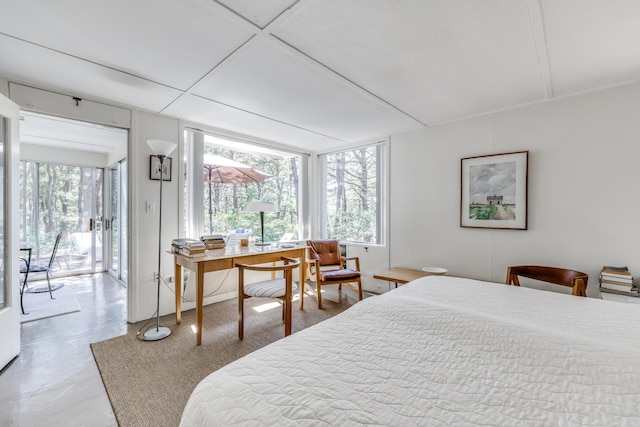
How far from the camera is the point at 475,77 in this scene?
2197 mm

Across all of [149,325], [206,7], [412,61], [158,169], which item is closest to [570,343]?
[412,61]

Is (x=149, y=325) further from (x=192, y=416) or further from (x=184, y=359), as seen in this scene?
(x=192, y=416)

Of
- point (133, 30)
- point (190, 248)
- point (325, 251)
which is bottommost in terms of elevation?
point (325, 251)

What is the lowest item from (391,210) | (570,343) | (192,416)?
(192,416)

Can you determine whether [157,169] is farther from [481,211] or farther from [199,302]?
[481,211]

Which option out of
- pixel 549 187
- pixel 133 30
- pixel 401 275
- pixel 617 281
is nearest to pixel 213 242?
pixel 133 30

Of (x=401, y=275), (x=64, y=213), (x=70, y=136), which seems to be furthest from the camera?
(x=64, y=213)

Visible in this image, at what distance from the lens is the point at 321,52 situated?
6.09ft

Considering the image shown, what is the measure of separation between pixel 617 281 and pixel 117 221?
6.53 metres

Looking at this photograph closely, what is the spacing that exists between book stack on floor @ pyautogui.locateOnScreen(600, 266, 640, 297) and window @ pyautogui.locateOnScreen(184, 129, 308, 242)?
139 inches

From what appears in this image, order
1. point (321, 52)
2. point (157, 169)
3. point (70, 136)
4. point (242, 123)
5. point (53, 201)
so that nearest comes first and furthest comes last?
point (321, 52)
point (157, 169)
point (242, 123)
point (70, 136)
point (53, 201)

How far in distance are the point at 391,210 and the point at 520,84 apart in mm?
1943

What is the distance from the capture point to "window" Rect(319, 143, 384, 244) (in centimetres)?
405

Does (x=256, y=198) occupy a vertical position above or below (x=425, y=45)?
below
